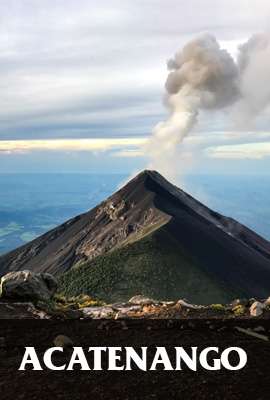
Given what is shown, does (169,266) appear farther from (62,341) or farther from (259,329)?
(62,341)

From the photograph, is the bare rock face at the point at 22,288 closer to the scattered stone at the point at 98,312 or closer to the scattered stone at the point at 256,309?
the scattered stone at the point at 98,312

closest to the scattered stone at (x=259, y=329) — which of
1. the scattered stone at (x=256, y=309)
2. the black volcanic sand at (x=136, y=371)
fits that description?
the black volcanic sand at (x=136, y=371)

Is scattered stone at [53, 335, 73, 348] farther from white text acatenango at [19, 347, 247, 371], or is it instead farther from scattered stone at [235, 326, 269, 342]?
scattered stone at [235, 326, 269, 342]

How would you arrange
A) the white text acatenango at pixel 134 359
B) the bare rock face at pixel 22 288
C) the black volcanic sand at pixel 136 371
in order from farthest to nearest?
the bare rock face at pixel 22 288 < the white text acatenango at pixel 134 359 < the black volcanic sand at pixel 136 371

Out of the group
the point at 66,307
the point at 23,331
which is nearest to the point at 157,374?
the point at 23,331

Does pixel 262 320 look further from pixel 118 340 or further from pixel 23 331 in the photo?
pixel 23 331

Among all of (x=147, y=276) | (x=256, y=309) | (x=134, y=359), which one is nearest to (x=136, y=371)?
(x=134, y=359)

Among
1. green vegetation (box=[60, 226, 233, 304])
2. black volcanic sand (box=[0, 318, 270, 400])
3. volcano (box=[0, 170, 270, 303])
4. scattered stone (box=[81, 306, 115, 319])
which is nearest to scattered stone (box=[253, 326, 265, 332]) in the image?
black volcanic sand (box=[0, 318, 270, 400])
